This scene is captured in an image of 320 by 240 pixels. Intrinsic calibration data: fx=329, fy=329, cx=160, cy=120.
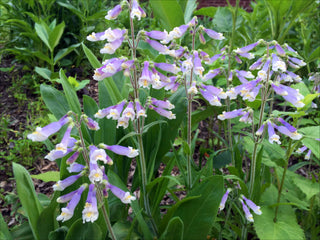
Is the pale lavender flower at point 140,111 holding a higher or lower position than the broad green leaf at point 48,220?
higher

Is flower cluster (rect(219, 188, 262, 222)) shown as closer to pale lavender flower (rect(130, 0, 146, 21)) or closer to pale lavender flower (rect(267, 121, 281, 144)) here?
pale lavender flower (rect(267, 121, 281, 144))

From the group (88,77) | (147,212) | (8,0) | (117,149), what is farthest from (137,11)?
(8,0)

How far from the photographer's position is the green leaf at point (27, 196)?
1328 millimetres

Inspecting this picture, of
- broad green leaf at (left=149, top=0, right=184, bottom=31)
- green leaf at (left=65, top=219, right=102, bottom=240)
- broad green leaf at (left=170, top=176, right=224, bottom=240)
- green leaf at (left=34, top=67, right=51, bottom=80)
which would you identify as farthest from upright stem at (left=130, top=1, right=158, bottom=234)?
green leaf at (left=34, top=67, right=51, bottom=80)

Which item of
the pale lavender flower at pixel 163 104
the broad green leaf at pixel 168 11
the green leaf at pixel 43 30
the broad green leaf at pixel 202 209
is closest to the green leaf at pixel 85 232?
the broad green leaf at pixel 202 209

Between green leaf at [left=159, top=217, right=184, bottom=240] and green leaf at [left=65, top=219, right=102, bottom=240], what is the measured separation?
28 cm

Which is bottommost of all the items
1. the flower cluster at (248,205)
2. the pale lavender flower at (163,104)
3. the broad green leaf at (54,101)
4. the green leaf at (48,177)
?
the flower cluster at (248,205)

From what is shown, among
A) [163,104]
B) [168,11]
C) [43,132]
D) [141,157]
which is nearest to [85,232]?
[141,157]

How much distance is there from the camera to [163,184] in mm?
1657

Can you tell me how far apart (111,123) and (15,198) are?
758 millimetres

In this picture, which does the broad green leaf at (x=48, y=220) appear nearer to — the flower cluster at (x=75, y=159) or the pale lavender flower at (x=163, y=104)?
the flower cluster at (x=75, y=159)

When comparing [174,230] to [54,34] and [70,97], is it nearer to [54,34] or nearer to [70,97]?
[70,97]

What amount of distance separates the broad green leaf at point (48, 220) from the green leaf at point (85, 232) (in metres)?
0.14

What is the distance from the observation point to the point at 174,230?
139 centimetres
